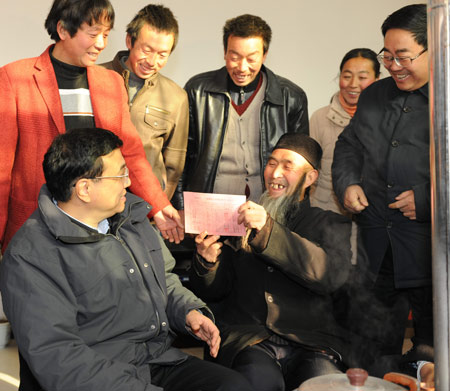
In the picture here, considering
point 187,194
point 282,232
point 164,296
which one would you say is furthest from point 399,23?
point 164,296

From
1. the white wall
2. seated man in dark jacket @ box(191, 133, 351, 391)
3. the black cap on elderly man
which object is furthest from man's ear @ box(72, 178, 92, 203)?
the white wall

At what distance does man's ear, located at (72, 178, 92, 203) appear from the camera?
2.57 meters

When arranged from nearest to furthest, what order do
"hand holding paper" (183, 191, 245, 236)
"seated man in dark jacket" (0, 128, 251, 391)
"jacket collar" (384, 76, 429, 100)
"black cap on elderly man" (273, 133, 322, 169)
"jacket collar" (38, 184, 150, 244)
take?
1. "seated man in dark jacket" (0, 128, 251, 391)
2. "jacket collar" (38, 184, 150, 244)
3. "hand holding paper" (183, 191, 245, 236)
4. "jacket collar" (384, 76, 429, 100)
5. "black cap on elderly man" (273, 133, 322, 169)

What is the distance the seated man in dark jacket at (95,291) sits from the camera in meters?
2.29

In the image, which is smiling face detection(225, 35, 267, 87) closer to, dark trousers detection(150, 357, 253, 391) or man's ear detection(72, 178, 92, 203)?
man's ear detection(72, 178, 92, 203)

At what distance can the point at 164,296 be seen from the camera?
2717mm

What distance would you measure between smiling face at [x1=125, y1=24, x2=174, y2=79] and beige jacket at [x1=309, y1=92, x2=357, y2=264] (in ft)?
4.02

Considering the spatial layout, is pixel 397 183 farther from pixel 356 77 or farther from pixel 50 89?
pixel 50 89

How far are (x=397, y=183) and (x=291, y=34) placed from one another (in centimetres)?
309

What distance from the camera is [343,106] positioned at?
440 centimetres

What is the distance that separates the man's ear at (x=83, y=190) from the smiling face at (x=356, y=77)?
7.44ft

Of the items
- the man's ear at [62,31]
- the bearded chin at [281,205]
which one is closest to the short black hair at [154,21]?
the man's ear at [62,31]

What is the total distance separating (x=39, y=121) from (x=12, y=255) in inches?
36.6

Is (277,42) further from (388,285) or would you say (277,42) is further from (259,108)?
(388,285)
